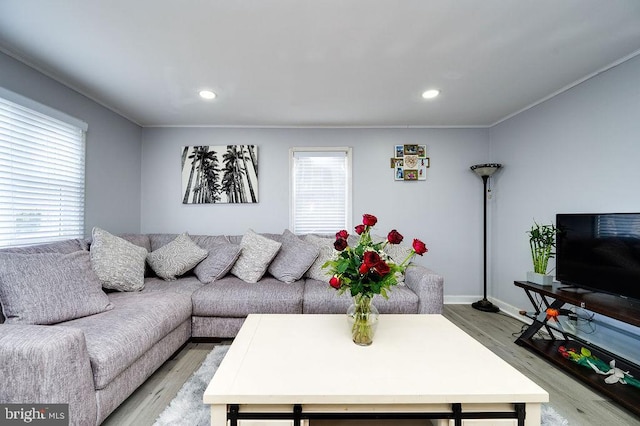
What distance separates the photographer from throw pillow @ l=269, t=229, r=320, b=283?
8.47 feet

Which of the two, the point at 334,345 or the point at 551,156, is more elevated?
the point at 551,156

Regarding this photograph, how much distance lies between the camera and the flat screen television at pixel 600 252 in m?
1.80

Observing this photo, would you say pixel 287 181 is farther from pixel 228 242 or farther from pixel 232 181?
pixel 228 242

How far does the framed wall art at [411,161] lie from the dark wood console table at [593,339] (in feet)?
5.63

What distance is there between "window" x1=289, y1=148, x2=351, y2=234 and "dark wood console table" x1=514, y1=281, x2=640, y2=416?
83.5 inches

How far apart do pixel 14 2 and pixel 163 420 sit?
2.53 metres

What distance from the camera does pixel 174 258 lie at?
2.64 meters

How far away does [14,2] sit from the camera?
4.89ft

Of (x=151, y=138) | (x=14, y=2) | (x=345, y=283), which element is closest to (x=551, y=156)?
(x=345, y=283)

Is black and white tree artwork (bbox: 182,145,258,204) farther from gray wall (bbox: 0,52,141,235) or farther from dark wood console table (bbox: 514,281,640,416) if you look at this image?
dark wood console table (bbox: 514,281,640,416)

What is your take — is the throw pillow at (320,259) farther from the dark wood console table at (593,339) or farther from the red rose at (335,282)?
the dark wood console table at (593,339)

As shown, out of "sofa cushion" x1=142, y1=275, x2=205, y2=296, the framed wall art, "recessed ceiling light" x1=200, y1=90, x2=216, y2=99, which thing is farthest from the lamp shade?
"sofa cushion" x1=142, y1=275, x2=205, y2=296

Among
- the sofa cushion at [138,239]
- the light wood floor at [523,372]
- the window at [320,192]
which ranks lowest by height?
the light wood floor at [523,372]

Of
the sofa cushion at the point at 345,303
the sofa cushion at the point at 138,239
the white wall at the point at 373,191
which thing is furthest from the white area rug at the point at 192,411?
the white wall at the point at 373,191
